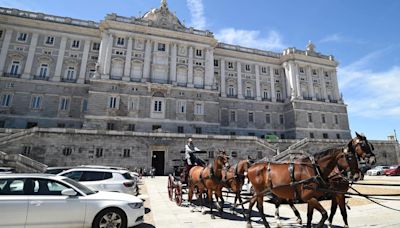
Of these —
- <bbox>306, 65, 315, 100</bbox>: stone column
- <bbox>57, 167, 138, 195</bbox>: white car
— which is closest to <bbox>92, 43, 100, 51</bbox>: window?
<bbox>57, 167, 138, 195</bbox>: white car

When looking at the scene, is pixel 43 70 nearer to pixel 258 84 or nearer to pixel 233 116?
pixel 233 116

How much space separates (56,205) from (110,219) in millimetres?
1361

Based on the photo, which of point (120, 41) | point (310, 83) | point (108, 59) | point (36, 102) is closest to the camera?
point (36, 102)

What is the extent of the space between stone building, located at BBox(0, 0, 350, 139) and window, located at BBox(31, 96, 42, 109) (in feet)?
0.40

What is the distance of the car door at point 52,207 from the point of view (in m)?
5.45

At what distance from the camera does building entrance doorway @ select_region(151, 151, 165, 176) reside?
28.8 metres

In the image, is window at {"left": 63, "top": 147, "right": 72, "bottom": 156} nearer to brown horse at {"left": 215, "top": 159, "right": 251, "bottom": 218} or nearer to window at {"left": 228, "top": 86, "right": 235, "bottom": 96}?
brown horse at {"left": 215, "top": 159, "right": 251, "bottom": 218}

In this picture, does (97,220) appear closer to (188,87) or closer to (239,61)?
(188,87)

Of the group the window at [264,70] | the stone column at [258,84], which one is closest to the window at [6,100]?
the stone column at [258,84]

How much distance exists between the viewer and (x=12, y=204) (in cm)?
531

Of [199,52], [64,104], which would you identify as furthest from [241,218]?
[199,52]

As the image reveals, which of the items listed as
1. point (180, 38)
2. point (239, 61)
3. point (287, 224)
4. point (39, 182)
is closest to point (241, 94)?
point (239, 61)

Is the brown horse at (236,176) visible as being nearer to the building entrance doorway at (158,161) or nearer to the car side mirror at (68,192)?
the car side mirror at (68,192)

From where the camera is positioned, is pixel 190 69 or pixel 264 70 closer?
pixel 190 69
